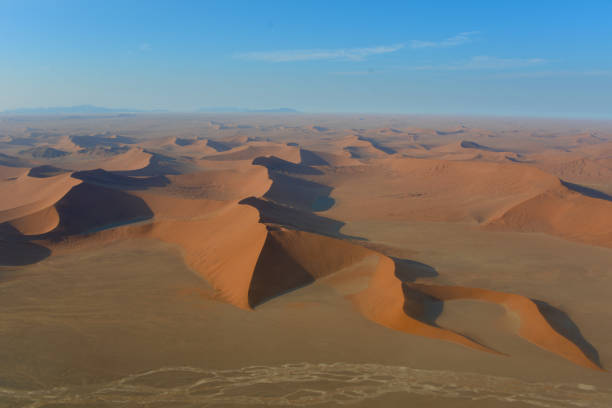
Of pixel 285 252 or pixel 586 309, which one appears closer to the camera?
pixel 586 309

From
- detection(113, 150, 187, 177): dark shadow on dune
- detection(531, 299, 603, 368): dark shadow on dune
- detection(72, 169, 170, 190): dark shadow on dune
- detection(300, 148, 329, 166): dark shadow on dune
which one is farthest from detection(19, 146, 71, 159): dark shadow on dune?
detection(531, 299, 603, 368): dark shadow on dune

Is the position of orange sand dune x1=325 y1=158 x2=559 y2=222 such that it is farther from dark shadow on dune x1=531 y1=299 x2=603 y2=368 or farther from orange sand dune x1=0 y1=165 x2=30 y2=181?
orange sand dune x1=0 y1=165 x2=30 y2=181

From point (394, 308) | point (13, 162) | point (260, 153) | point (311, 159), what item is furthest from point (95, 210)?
point (260, 153)

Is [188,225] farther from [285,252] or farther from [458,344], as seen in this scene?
[458,344]

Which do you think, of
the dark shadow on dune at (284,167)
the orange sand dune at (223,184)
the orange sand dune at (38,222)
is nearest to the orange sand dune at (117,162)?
the orange sand dune at (223,184)

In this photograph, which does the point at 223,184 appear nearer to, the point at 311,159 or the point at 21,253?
the point at 21,253

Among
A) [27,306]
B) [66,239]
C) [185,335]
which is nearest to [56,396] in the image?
[185,335]

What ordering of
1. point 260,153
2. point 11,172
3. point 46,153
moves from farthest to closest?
point 260,153, point 46,153, point 11,172

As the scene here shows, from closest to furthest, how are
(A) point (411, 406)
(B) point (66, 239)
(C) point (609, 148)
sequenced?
(A) point (411, 406)
(B) point (66, 239)
(C) point (609, 148)
